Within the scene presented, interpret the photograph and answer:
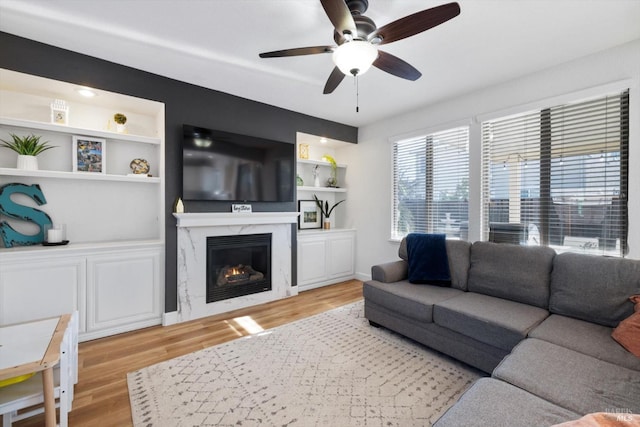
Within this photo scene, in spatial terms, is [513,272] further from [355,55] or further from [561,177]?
[355,55]

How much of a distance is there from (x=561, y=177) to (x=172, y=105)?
4.10 metres

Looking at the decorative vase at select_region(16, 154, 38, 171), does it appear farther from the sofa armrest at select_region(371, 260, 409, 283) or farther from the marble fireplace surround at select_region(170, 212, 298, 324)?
the sofa armrest at select_region(371, 260, 409, 283)

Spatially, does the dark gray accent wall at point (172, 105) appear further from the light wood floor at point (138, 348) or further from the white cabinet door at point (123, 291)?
the light wood floor at point (138, 348)

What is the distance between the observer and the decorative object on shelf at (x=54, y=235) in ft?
8.39

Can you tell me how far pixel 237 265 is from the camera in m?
3.59

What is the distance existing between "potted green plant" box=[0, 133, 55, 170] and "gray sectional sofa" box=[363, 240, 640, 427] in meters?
3.38

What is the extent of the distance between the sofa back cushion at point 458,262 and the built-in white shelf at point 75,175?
10.7 ft

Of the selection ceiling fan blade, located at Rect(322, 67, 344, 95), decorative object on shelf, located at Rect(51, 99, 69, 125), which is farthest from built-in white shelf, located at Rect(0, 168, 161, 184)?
ceiling fan blade, located at Rect(322, 67, 344, 95)

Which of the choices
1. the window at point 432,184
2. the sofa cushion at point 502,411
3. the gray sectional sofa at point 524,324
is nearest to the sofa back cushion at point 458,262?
the gray sectional sofa at point 524,324

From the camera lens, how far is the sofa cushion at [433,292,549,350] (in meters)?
1.88

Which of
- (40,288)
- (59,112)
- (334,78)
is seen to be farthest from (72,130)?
(334,78)

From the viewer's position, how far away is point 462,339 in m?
2.13

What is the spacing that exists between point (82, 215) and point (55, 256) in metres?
0.59

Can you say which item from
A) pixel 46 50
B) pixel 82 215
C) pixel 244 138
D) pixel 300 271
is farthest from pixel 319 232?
pixel 46 50
